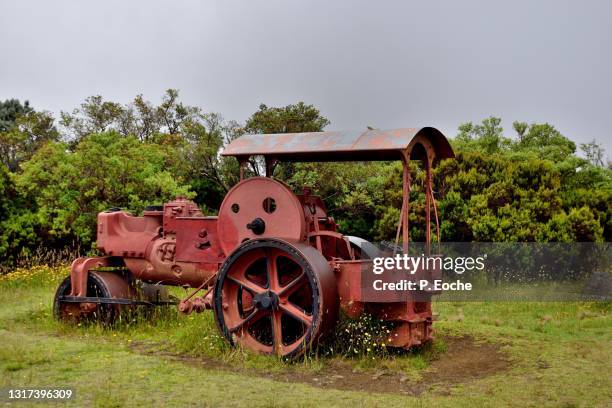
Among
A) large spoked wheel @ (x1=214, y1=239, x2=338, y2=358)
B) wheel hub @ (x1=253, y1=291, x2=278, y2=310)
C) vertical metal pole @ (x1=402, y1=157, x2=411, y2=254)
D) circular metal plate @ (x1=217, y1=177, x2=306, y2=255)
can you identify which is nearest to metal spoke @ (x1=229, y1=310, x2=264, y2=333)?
large spoked wheel @ (x1=214, y1=239, x2=338, y2=358)

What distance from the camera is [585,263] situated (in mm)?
15234

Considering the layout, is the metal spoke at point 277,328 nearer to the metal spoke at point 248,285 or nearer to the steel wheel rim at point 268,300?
the steel wheel rim at point 268,300

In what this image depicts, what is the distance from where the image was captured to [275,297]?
7.82 metres

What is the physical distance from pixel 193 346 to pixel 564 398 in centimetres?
412

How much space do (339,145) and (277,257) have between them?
1489 mm

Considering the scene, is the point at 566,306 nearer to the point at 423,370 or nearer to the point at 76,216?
the point at 423,370

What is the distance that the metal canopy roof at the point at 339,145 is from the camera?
7.69 meters

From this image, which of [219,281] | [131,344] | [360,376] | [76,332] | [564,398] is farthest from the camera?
[76,332]

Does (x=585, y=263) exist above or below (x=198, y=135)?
below

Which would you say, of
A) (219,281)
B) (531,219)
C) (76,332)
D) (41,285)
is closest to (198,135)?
(41,285)

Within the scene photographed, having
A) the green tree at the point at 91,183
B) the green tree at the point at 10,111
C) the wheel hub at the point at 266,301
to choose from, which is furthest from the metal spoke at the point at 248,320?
the green tree at the point at 10,111

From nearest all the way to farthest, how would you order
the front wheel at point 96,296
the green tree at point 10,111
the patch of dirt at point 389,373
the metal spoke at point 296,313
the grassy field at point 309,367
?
the grassy field at point 309,367, the patch of dirt at point 389,373, the metal spoke at point 296,313, the front wheel at point 96,296, the green tree at point 10,111

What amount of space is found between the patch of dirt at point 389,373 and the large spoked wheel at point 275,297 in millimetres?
421

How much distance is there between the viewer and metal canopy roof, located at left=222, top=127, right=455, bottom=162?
769cm
